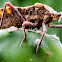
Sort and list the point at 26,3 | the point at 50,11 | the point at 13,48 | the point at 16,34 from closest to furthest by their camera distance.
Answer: the point at 13,48
the point at 16,34
the point at 50,11
the point at 26,3

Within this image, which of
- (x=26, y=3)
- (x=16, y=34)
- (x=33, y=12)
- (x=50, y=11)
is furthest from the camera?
(x=26, y=3)

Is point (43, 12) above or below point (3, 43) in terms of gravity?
above

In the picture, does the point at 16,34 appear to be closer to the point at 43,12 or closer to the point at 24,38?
the point at 24,38

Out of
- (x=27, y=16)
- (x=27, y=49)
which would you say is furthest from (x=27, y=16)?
(x=27, y=49)

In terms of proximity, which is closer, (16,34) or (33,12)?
(16,34)

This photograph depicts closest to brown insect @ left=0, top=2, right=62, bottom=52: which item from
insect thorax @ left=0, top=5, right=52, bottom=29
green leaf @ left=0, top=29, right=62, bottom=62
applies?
insect thorax @ left=0, top=5, right=52, bottom=29

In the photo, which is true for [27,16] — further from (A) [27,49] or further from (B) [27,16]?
(A) [27,49]

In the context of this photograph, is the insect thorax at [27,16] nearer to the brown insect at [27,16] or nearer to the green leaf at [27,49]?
the brown insect at [27,16]

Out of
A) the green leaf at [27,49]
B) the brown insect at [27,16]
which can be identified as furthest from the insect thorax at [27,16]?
the green leaf at [27,49]

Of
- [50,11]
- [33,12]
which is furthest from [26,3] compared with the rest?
[50,11]
